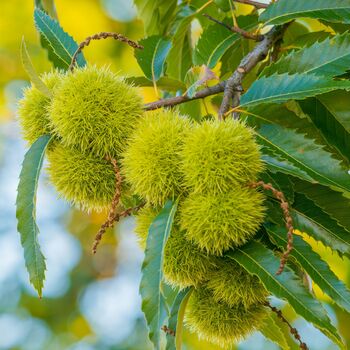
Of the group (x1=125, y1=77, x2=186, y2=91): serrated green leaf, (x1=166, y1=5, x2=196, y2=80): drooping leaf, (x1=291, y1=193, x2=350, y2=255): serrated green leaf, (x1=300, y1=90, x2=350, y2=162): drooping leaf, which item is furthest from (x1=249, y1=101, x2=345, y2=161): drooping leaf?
(x1=166, y1=5, x2=196, y2=80): drooping leaf

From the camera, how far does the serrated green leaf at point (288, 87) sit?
1217 mm

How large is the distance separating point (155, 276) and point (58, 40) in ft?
2.22

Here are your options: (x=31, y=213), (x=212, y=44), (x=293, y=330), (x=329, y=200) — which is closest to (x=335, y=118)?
(x=329, y=200)

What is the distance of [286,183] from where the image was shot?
1350 millimetres

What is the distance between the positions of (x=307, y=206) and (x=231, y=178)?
0.93 feet

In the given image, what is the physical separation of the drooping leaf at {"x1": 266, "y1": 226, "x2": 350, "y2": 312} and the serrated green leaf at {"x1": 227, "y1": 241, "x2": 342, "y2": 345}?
0.06 metres

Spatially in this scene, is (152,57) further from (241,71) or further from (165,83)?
(241,71)

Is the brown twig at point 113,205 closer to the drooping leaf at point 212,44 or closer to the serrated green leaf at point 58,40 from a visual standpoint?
the serrated green leaf at point 58,40

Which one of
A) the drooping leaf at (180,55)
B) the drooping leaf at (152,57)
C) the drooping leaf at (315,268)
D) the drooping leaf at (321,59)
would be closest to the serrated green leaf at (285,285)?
the drooping leaf at (315,268)

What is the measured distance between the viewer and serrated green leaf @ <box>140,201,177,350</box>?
112cm

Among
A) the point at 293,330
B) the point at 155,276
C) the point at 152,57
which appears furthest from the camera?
the point at 152,57

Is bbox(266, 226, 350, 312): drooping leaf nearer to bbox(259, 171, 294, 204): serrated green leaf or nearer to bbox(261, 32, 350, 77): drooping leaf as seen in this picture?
bbox(259, 171, 294, 204): serrated green leaf

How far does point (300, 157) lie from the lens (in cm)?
127

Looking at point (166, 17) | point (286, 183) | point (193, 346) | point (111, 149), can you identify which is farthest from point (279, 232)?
point (193, 346)
